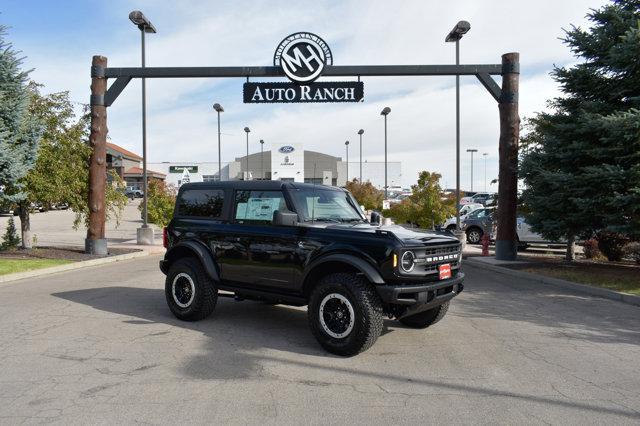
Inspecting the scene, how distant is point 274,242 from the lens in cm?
624

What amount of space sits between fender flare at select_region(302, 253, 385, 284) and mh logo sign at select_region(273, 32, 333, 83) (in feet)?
31.8

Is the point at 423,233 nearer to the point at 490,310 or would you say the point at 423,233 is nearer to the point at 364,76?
the point at 490,310

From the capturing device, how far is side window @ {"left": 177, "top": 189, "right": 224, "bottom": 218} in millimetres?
7074

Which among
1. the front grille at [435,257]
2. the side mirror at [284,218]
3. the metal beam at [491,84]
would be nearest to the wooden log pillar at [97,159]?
the metal beam at [491,84]

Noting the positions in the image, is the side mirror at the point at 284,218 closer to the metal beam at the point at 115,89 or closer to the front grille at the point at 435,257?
the front grille at the point at 435,257

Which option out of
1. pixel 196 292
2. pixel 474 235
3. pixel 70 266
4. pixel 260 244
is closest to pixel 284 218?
pixel 260 244

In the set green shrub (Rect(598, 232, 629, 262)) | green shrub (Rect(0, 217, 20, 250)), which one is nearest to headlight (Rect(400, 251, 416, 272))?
green shrub (Rect(598, 232, 629, 262))

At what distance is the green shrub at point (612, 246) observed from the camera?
50.6 ft

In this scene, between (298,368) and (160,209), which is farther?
(160,209)

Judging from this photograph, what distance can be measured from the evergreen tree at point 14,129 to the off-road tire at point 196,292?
8428 mm

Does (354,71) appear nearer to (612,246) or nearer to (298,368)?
(612,246)

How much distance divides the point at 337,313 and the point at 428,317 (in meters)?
1.69

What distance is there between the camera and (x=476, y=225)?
22750 millimetres

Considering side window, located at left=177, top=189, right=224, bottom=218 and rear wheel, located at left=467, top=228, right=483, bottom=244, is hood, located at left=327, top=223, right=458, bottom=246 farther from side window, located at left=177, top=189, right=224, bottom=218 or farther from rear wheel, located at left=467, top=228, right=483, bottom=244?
rear wheel, located at left=467, top=228, right=483, bottom=244
